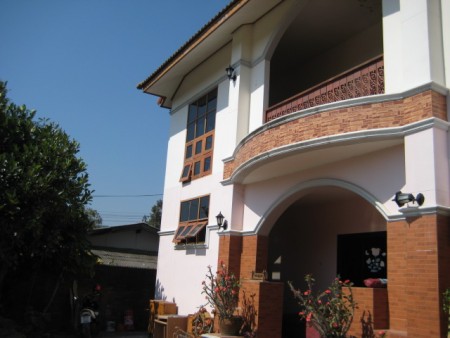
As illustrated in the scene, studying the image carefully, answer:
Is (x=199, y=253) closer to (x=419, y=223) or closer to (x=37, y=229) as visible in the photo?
(x=37, y=229)

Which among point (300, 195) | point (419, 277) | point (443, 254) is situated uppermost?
point (300, 195)

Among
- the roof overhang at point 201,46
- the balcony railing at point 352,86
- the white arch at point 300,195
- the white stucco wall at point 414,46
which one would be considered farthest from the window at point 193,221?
the white stucco wall at point 414,46

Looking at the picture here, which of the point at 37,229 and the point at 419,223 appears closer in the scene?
the point at 419,223

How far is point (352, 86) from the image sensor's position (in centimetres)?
765

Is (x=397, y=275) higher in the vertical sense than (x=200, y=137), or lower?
lower

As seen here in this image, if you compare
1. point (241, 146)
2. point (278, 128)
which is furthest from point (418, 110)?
point (241, 146)

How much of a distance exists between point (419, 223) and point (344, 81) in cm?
286

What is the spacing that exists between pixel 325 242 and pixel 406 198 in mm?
5337

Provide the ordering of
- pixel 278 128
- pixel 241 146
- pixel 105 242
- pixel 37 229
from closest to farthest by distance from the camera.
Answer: pixel 278 128 → pixel 241 146 → pixel 37 229 → pixel 105 242

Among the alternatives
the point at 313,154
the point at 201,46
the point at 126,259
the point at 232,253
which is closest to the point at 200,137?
the point at 201,46

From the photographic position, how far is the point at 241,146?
9789mm

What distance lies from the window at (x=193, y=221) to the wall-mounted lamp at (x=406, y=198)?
5931 mm

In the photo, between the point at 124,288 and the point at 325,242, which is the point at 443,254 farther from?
the point at 124,288

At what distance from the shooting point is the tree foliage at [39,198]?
11016mm
